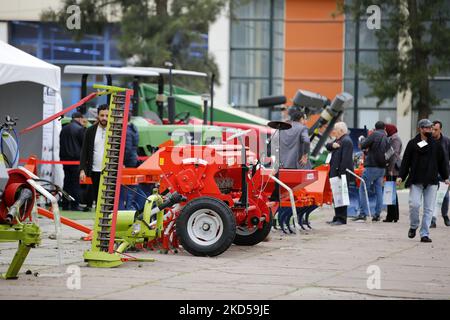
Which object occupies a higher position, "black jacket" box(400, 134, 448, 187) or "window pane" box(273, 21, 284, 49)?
"window pane" box(273, 21, 284, 49)

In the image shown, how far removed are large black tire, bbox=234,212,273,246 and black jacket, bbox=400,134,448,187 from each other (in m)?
2.40

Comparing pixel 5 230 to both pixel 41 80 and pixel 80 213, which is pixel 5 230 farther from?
pixel 80 213

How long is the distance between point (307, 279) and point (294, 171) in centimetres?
476

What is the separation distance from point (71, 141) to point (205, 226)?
905 centimetres

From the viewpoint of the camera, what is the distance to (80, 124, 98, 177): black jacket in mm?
15781

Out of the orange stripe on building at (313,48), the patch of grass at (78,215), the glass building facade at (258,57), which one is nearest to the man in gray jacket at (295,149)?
the patch of grass at (78,215)

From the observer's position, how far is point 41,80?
16.7 meters

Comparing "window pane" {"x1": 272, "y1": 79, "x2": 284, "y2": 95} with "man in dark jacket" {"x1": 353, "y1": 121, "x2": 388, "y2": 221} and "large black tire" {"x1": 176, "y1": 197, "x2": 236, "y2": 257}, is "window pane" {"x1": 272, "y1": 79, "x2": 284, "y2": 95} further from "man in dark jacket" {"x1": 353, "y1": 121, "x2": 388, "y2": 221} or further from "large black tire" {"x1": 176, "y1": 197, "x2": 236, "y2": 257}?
"large black tire" {"x1": 176, "y1": 197, "x2": 236, "y2": 257}

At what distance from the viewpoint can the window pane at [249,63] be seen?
45.9 m

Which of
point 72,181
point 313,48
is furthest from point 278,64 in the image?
point 72,181

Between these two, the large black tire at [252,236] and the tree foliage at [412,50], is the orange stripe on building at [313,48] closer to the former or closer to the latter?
the tree foliage at [412,50]

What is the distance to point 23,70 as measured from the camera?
16.0 m

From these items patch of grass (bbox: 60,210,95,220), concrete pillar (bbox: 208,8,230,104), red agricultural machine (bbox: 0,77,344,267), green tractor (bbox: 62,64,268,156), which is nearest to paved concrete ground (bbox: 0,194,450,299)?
red agricultural machine (bbox: 0,77,344,267)
